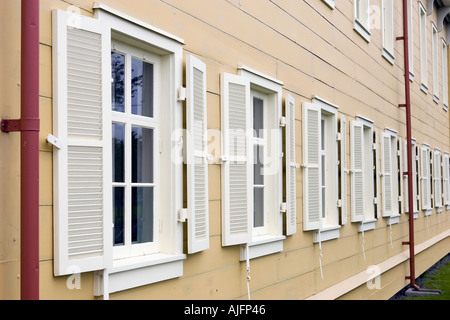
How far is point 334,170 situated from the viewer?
8.51 metres

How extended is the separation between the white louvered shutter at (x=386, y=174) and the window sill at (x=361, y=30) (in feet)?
5.26

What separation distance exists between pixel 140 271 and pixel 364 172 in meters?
6.17

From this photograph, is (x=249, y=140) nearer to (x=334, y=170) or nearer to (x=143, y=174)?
(x=143, y=174)

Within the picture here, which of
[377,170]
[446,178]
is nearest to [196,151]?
[377,170]

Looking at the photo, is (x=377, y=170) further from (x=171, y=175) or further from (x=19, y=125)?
(x=19, y=125)

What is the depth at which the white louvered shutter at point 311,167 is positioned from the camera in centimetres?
728

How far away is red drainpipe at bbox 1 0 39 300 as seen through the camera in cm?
324

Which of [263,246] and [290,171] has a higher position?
[290,171]

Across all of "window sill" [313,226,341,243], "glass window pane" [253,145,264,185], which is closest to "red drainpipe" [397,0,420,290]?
"window sill" [313,226,341,243]

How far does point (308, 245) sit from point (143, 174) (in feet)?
10.5

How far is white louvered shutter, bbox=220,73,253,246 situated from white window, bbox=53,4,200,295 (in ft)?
2.43

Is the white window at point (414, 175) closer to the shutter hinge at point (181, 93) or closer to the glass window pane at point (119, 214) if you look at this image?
the shutter hinge at point (181, 93)

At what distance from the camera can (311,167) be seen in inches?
295

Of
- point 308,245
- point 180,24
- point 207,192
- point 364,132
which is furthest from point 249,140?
point 364,132
